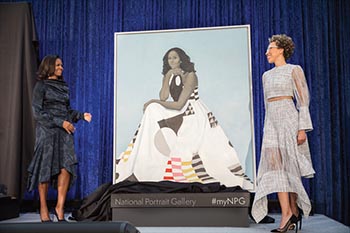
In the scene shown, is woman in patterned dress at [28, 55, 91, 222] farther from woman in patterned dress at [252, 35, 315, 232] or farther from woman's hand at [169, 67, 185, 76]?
woman's hand at [169, 67, 185, 76]

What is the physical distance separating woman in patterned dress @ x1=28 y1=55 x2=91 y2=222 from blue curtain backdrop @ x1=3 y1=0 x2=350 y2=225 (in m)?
1.62

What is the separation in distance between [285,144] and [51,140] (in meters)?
1.71

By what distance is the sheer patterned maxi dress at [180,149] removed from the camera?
435 cm

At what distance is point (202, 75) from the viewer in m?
4.59

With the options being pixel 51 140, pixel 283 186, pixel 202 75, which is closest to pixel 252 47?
pixel 202 75

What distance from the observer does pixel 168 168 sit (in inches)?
174

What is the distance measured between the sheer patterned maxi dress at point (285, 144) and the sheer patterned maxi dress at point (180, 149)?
141 cm

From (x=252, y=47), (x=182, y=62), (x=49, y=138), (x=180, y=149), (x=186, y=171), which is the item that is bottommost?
(x=186, y=171)

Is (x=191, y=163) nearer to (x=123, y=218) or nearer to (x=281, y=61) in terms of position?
(x=123, y=218)

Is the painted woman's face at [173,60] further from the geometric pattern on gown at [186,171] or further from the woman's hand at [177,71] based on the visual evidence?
the geometric pattern on gown at [186,171]

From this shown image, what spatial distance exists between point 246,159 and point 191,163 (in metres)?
0.56

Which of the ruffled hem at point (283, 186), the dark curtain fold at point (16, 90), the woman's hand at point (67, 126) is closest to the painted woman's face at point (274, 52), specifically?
the ruffled hem at point (283, 186)

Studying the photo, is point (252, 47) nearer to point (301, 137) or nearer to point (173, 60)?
point (173, 60)

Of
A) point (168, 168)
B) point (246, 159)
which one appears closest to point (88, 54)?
point (168, 168)
